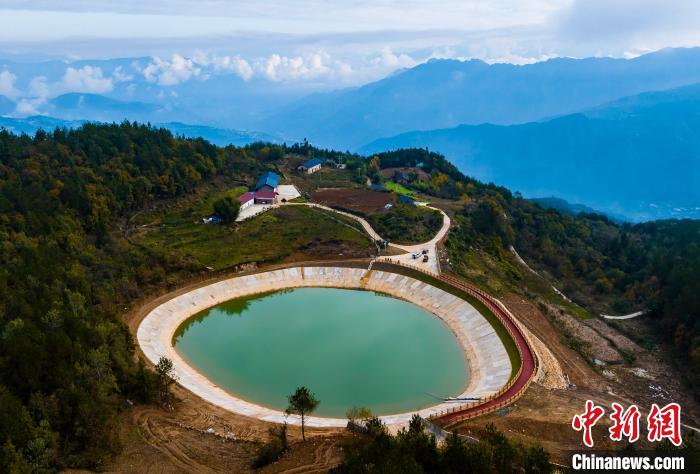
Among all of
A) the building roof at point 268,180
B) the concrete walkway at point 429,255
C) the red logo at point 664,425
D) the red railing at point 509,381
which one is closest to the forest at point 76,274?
the building roof at point 268,180

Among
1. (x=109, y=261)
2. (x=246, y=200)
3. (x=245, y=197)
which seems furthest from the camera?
(x=245, y=197)

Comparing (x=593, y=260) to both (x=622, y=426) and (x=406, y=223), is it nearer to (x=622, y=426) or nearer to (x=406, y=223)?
(x=406, y=223)

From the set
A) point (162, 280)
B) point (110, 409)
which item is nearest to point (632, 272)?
point (162, 280)

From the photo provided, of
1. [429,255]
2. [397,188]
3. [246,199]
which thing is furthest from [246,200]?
[397,188]

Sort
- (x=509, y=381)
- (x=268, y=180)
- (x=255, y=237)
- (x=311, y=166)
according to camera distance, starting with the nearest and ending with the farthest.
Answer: (x=509, y=381), (x=255, y=237), (x=268, y=180), (x=311, y=166)

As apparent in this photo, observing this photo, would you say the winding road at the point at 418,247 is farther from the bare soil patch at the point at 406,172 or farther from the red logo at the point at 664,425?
the red logo at the point at 664,425

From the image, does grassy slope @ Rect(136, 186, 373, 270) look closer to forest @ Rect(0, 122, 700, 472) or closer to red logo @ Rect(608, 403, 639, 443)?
forest @ Rect(0, 122, 700, 472)

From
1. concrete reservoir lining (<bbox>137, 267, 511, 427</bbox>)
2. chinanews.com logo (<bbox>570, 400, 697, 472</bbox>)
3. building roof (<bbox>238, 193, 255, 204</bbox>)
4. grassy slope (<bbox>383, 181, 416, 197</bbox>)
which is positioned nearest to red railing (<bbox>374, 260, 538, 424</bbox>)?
concrete reservoir lining (<bbox>137, 267, 511, 427</bbox>)
